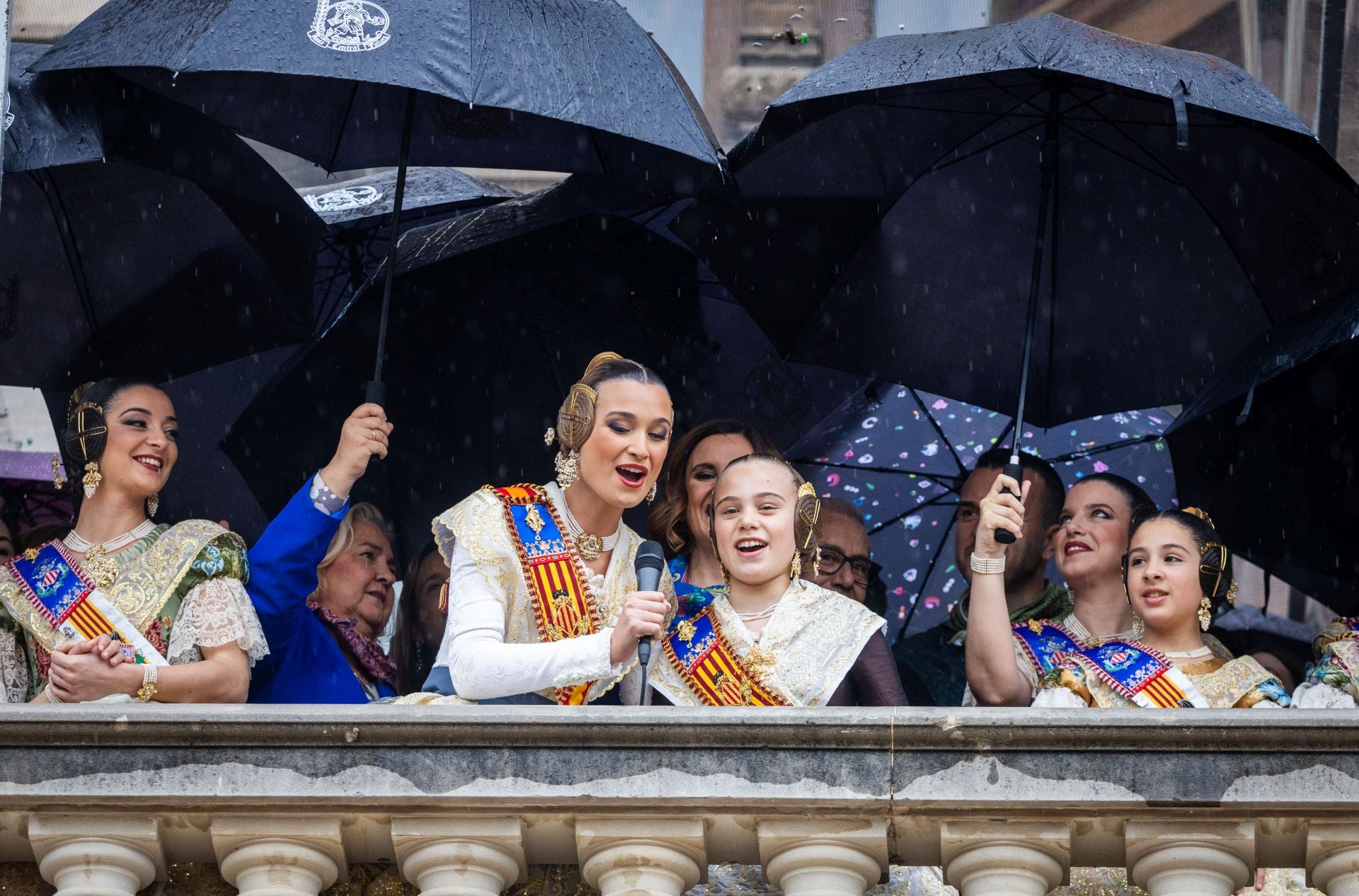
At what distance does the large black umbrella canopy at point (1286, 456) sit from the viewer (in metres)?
6.91

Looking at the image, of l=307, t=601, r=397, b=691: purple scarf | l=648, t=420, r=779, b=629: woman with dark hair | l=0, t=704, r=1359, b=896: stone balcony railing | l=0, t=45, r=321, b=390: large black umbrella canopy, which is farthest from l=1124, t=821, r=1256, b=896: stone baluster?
l=0, t=45, r=321, b=390: large black umbrella canopy

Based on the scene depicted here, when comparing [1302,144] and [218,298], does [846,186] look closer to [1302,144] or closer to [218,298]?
[1302,144]

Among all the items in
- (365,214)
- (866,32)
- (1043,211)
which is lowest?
(1043,211)

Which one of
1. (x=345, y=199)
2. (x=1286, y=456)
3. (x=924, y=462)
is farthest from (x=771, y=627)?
(x=345, y=199)

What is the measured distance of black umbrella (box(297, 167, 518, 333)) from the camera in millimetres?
8414

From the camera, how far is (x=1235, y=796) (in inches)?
185

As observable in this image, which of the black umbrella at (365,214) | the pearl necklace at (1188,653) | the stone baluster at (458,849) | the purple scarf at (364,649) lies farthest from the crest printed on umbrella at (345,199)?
the stone baluster at (458,849)

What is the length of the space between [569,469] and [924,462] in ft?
8.55

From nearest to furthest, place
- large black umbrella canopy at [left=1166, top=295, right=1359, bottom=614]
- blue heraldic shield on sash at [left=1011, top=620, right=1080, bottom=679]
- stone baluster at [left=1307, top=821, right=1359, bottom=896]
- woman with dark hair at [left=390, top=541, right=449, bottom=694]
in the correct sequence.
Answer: stone baluster at [left=1307, top=821, right=1359, bottom=896]
blue heraldic shield on sash at [left=1011, top=620, right=1080, bottom=679]
large black umbrella canopy at [left=1166, top=295, right=1359, bottom=614]
woman with dark hair at [left=390, top=541, right=449, bottom=694]

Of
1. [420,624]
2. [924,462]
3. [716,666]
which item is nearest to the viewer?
[716,666]

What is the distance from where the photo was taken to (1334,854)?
4.72 m

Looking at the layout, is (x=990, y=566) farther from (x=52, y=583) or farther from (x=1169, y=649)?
(x=52, y=583)

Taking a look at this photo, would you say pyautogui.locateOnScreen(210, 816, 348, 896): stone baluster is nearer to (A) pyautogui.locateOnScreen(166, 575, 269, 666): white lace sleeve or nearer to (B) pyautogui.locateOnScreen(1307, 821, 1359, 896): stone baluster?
(A) pyautogui.locateOnScreen(166, 575, 269, 666): white lace sleeve

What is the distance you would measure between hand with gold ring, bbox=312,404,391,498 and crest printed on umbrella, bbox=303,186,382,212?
9.32ft
